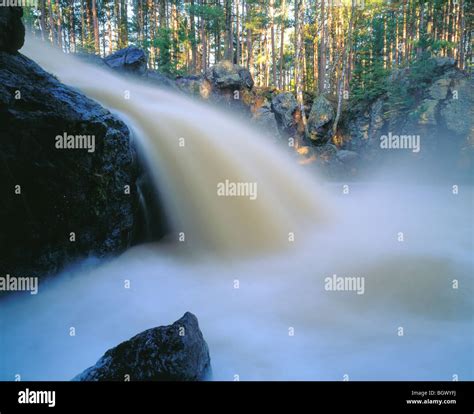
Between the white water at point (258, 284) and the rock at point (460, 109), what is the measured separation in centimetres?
626

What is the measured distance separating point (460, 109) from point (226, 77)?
453 inches

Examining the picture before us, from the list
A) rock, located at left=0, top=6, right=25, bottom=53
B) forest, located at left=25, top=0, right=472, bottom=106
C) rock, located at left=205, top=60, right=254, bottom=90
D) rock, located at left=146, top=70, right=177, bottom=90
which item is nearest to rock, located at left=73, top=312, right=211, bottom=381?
rock, located at left=0, top=6, right=25, bottom=53

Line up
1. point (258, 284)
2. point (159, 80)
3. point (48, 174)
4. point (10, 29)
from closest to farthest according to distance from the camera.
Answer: point (10, 29) → point (48, 174) → point (258, 284) → point (159, 80)

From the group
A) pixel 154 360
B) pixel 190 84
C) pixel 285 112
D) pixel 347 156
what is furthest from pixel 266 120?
pixel 154 360

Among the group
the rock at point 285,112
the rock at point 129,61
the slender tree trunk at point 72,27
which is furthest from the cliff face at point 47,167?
the slender tree trunk at point 72,27

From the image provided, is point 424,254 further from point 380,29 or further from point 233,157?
point 380,29

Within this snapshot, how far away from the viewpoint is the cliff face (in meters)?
4.72

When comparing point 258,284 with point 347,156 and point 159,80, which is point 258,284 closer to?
point 347,156

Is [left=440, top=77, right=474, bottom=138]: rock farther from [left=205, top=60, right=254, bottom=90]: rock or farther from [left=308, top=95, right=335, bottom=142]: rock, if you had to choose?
[left=205, top=60, right=254, bottom=90]: rock

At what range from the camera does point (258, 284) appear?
5.89m

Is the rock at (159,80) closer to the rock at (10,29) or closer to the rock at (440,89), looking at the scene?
the rock at (10,29)

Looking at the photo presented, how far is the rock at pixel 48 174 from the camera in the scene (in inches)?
186
